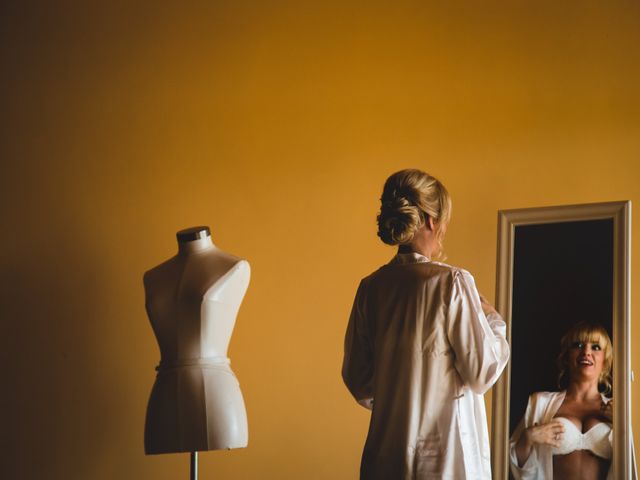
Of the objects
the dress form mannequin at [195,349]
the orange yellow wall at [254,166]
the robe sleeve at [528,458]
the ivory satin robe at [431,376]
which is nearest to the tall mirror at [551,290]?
the robe sleeve at [528,458]

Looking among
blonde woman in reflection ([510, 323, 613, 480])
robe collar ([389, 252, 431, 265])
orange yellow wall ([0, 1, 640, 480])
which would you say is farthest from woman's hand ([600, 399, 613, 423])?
robe collar ([389, 252, 431, 265])

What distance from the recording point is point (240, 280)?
303 centimetres

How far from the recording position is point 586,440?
281cm

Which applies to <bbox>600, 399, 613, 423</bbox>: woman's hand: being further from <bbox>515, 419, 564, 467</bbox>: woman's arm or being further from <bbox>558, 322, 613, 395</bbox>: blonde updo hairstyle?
<bbox>515, 419, 564, 467</bbox>: woman's arm

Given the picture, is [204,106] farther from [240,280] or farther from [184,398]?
[184,398]

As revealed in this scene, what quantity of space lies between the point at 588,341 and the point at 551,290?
213 millimetres

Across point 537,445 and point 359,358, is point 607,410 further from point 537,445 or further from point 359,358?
point 359,358

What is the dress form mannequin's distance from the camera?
2.86 metres

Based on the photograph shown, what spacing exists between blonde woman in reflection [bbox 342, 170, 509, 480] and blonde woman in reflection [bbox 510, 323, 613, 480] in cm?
43

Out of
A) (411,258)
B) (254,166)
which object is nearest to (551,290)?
(411,258)

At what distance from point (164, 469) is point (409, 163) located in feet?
5.31

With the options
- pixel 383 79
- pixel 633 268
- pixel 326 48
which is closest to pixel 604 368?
pixel 633 268

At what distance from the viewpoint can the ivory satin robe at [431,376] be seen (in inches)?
94.3

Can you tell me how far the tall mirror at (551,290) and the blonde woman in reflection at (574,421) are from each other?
1.3 inches
